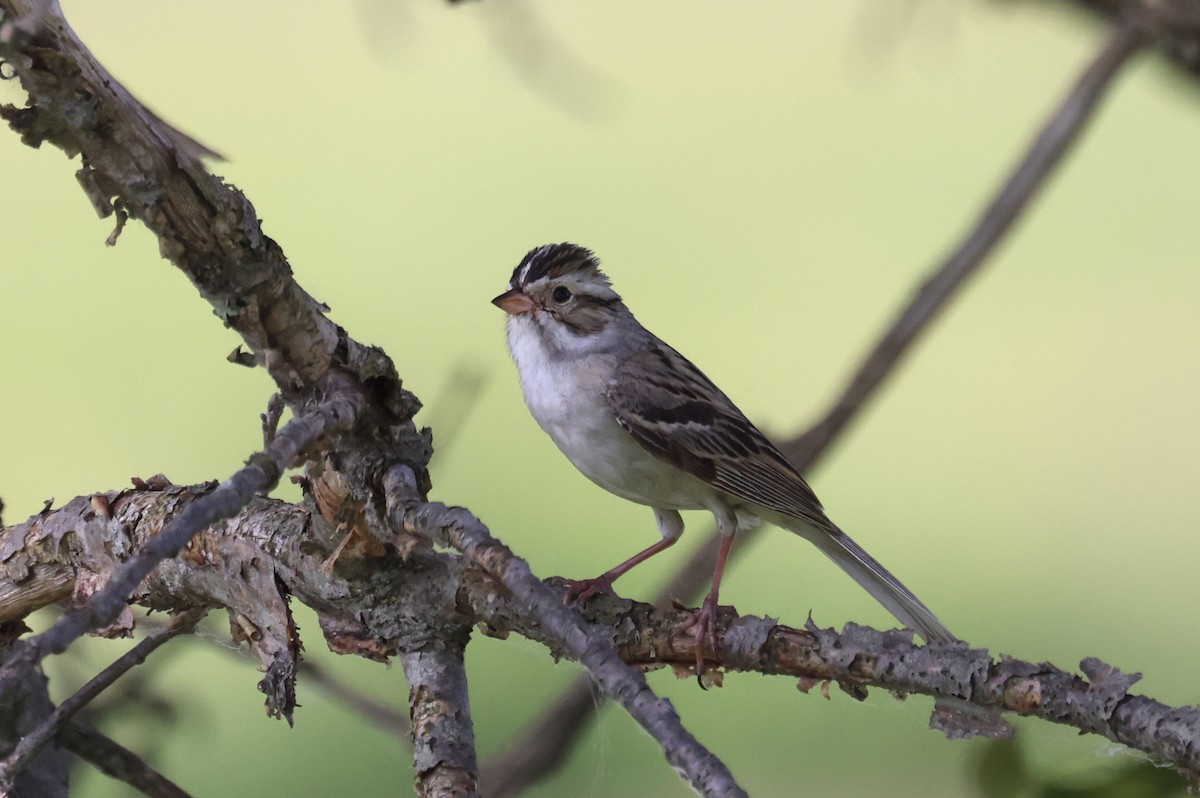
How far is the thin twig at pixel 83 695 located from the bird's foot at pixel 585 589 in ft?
1.70

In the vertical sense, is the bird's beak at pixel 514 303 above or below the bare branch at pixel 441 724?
above

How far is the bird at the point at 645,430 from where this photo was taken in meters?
2.35

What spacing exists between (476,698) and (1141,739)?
161 centimetres

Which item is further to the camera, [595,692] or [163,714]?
[163,714]

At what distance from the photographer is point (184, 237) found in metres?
1.30

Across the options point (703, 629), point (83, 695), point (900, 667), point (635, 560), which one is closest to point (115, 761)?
point (83, 695)

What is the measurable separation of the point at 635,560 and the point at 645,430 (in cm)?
24

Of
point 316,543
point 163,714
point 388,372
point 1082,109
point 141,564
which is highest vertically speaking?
point 1082,109

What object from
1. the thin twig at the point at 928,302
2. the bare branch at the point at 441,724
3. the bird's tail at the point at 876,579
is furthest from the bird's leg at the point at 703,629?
the bird's tail at the point at 876,579

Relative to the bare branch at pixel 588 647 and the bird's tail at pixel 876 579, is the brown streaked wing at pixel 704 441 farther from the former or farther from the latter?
the bare branch at pixel 588 647

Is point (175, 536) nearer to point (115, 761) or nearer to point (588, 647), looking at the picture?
point (588, 647)

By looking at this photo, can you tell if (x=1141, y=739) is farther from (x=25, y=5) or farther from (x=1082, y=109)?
(x=25, y=5)

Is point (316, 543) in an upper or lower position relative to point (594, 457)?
lower

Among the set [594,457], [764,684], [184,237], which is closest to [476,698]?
[594,457]
